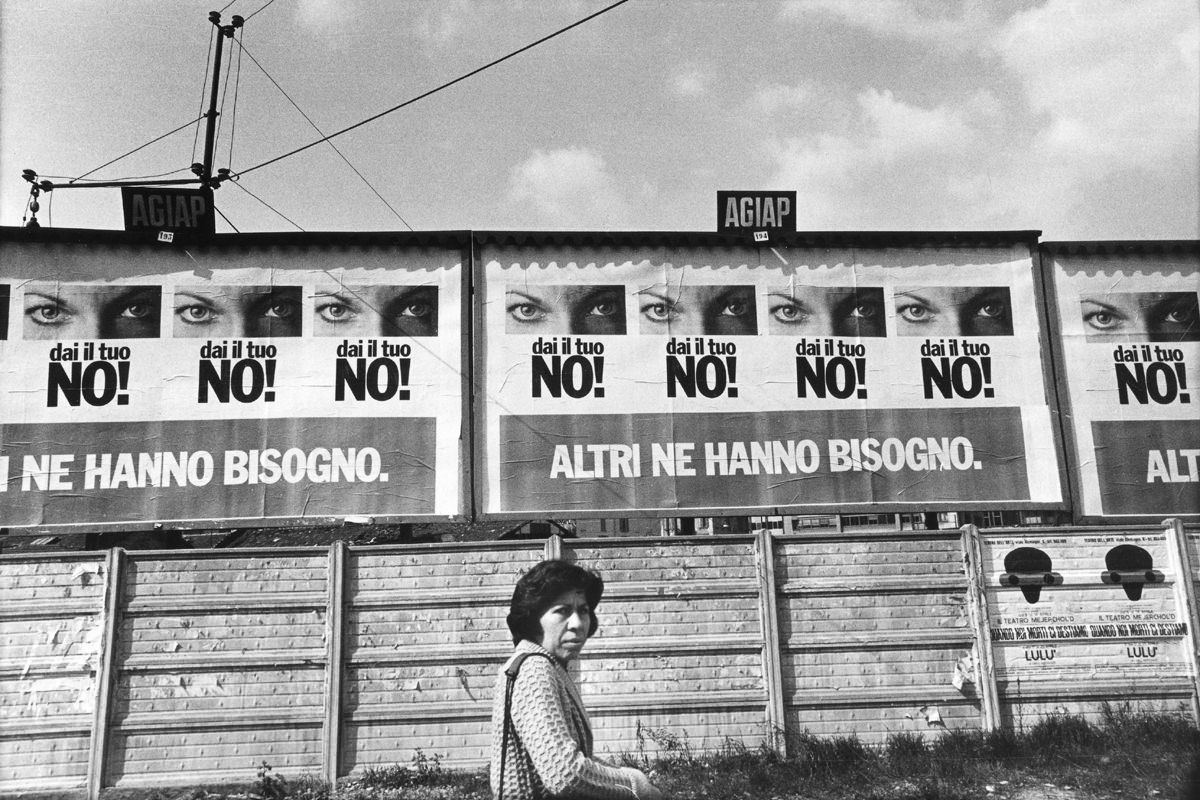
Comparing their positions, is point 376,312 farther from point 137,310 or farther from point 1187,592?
point 1187,592

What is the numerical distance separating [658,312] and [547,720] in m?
6.42

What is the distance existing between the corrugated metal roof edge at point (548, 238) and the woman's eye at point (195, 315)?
0.67m

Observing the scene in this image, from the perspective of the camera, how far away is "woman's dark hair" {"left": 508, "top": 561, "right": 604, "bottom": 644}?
3162 millimetres

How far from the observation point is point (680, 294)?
350 inches

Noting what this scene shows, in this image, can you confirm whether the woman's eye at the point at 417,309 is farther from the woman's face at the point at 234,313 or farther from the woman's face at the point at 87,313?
the woman's face at the point at 87,313

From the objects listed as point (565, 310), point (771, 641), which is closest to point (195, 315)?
point (565, 310)

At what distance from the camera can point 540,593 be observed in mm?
3168

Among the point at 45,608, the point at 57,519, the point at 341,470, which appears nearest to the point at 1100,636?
the point at 341,470

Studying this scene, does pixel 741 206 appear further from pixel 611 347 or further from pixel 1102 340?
pixel 1102 340

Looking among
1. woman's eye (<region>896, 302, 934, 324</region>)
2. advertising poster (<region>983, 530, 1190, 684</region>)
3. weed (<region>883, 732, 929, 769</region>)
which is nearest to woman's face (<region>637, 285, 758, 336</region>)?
woman's eye (<region>896, 302, 934, 324</region>)

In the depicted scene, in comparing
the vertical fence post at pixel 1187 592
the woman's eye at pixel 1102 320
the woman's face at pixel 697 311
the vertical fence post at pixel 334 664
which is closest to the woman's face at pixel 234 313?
the vertical fence post at pixel 334 664

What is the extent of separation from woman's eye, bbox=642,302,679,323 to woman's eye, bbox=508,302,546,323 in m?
1.07

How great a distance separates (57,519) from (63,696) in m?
1.89

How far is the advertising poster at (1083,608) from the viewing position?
747cm
